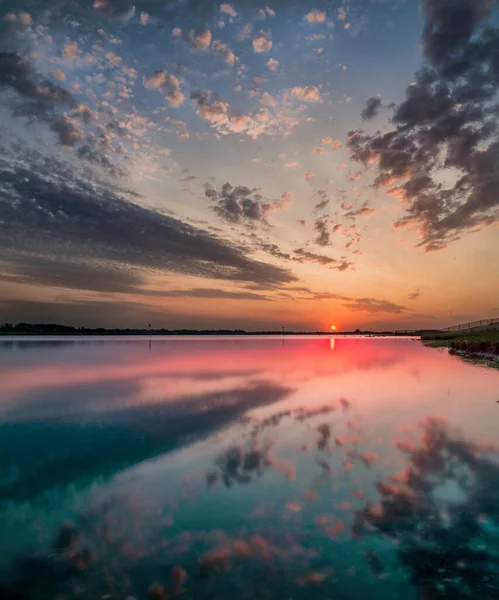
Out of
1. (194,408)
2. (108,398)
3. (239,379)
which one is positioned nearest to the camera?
(194,408)

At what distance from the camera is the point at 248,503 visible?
8109mm

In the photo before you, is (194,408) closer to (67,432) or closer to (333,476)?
(67,432)

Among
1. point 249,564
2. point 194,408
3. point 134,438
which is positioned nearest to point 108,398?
point 194,408

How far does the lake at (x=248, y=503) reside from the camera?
5570 mm

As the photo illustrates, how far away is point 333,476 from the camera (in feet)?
32.0

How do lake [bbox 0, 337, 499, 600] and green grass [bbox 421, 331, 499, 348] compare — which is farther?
green grass [bbox 421, 331, 499, 348]

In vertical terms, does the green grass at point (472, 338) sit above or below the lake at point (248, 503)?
above

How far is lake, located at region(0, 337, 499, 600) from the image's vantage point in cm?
557

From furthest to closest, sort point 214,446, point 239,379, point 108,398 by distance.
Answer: point 239,379
point 108,398
point 214,446

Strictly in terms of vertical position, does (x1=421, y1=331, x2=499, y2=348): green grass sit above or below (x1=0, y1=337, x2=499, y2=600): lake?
above

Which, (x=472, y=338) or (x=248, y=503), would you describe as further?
(x=472, y=338)

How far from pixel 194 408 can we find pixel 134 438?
5.34m

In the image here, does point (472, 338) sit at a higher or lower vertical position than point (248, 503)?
higher

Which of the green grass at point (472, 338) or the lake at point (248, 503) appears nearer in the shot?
the lake at point (248, 503)
